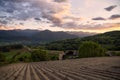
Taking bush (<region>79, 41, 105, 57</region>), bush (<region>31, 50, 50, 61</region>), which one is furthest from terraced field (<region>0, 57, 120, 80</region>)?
bush (<region>31, 50, 50, 61</region>)

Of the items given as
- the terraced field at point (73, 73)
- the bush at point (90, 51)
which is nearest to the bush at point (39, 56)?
the bush at point (90, 51)

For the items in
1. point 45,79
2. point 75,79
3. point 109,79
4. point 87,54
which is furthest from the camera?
point 87,54

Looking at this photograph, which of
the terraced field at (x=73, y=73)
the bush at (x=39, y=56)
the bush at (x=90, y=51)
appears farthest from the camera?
the bush at (x=39, y=56)

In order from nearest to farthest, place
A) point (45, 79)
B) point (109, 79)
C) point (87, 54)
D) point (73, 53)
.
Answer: point (109, 79), point (45, 79), point (87, 54), point (73, 53)

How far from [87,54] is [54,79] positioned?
2245 inches

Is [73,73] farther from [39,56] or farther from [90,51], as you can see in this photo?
[39,56]

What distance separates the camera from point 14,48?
136 m

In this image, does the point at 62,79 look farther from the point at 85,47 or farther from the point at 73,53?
the point at 73,53

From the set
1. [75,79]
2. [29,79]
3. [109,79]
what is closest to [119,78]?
[109,79]

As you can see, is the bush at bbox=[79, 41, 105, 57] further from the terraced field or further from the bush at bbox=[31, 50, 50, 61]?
the terraced field

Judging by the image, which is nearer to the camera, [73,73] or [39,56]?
[73,73]

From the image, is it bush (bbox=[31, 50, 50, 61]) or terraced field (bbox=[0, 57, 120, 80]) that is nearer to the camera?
terraced field (bbox=[0, 57, 120, 80])

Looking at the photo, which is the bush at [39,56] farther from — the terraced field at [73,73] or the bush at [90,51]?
the terraced field at [73,73]

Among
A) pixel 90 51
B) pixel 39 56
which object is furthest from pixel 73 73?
pixel 39 56
